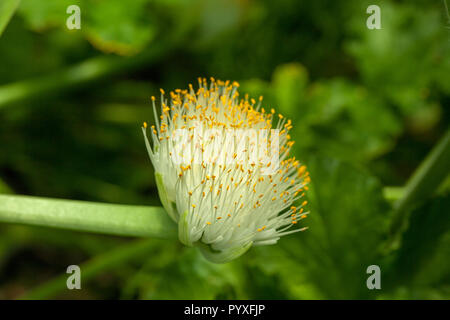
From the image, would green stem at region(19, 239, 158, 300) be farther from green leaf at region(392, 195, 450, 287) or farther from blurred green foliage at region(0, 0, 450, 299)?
green leaf at region(392, 195, 450, 287)

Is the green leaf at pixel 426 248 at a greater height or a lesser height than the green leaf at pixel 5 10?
lesser

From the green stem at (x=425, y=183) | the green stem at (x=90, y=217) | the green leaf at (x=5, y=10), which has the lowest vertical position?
the green stem at (x=90, y=217)

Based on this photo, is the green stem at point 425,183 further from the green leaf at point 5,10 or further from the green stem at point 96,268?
the green leaf at point 5,10

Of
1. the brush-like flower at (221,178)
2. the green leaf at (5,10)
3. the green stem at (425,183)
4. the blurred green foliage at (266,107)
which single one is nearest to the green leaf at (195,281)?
the blurred green foliage at (266,107)

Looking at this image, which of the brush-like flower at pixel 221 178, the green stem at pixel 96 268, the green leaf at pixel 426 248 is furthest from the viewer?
the green stem at pixel 96 268

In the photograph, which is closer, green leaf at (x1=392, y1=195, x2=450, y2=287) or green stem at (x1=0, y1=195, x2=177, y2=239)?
green stem at (x1=0, y1=195, x2=177, y2=239)

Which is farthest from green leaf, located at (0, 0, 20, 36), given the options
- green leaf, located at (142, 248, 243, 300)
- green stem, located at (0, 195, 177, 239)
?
green leaf, located at (142, 248, 243, 300)
